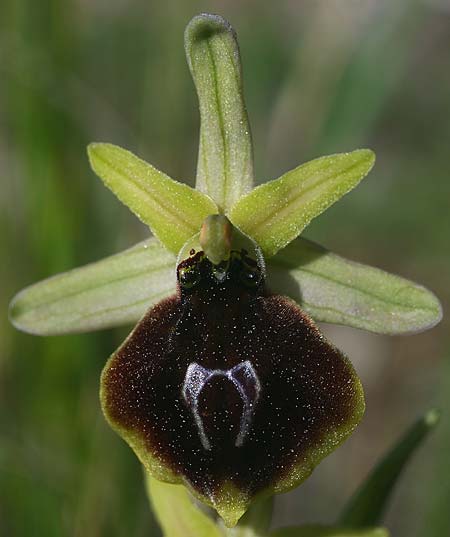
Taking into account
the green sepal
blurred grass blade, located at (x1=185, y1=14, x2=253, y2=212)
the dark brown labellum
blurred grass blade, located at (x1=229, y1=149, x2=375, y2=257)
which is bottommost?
the dark brown labellum

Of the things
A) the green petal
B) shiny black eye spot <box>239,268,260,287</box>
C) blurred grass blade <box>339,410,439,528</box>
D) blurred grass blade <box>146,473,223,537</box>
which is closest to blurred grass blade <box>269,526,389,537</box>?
blurred grass blade <box>339,410,439,528</box>

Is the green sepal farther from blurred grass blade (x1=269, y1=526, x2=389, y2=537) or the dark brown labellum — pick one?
blurred grass blade (x1=269, y1=526, x2=389, y2=537)

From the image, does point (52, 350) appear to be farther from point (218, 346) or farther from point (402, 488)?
point (402, 488)

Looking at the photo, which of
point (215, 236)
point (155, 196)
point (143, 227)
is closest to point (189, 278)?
point (215, 236)

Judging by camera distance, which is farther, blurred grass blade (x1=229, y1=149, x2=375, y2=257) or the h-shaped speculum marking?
blurred grass blade (x1=229, y1=149, x2=375, y2=257)

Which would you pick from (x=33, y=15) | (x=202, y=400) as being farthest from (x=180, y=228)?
(x=33, y=15)

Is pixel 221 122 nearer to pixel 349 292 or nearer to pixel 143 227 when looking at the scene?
pixel 349 292

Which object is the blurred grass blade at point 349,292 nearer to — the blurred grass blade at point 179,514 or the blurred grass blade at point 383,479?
the blurred grass blade at point 383,479
